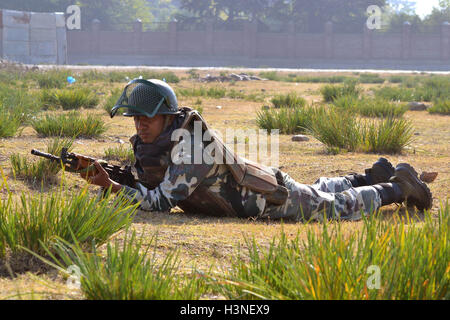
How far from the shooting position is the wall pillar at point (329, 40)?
2100 inches

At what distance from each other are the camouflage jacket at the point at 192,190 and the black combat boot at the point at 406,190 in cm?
106

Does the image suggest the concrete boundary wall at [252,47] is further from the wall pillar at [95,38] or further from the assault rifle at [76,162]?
the assault rifle at [76,162]

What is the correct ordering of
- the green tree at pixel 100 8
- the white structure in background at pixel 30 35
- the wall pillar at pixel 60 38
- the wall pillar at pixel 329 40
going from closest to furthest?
the white structure in background at pixel 30 35
the wall pillar at pixel 60 38
the wall pillar at pixel 329 40
the green tree at pixel 100 8

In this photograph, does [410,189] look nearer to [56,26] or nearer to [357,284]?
[357,284]

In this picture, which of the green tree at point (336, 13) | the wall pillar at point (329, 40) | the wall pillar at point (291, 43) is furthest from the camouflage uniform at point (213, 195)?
the green tree at point (336, 13)

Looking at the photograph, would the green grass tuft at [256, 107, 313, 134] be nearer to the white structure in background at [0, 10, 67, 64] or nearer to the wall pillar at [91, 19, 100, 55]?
the white structure in background at [0, 10, 67, 64]

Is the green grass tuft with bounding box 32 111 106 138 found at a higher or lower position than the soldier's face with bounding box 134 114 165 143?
lower

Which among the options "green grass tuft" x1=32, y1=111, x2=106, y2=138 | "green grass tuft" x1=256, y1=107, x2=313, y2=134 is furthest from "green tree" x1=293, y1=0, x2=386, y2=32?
"green grass tuft" x1=32, y1=111, x2=106, y2=138

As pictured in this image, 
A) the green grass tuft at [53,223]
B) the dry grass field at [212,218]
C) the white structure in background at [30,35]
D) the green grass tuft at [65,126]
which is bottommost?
the dry grass field at [212,218]

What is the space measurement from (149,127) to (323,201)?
1279 mm

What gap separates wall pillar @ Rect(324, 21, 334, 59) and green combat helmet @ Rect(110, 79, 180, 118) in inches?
2003

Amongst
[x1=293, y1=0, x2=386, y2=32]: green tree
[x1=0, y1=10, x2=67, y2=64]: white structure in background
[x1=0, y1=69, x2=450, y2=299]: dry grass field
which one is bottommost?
[x1=0, y1=69, x2=450, y2=299]: dry grass field

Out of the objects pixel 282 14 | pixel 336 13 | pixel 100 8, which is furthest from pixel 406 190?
pixel 100 8

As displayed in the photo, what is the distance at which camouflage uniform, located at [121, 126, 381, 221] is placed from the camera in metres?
3.88
